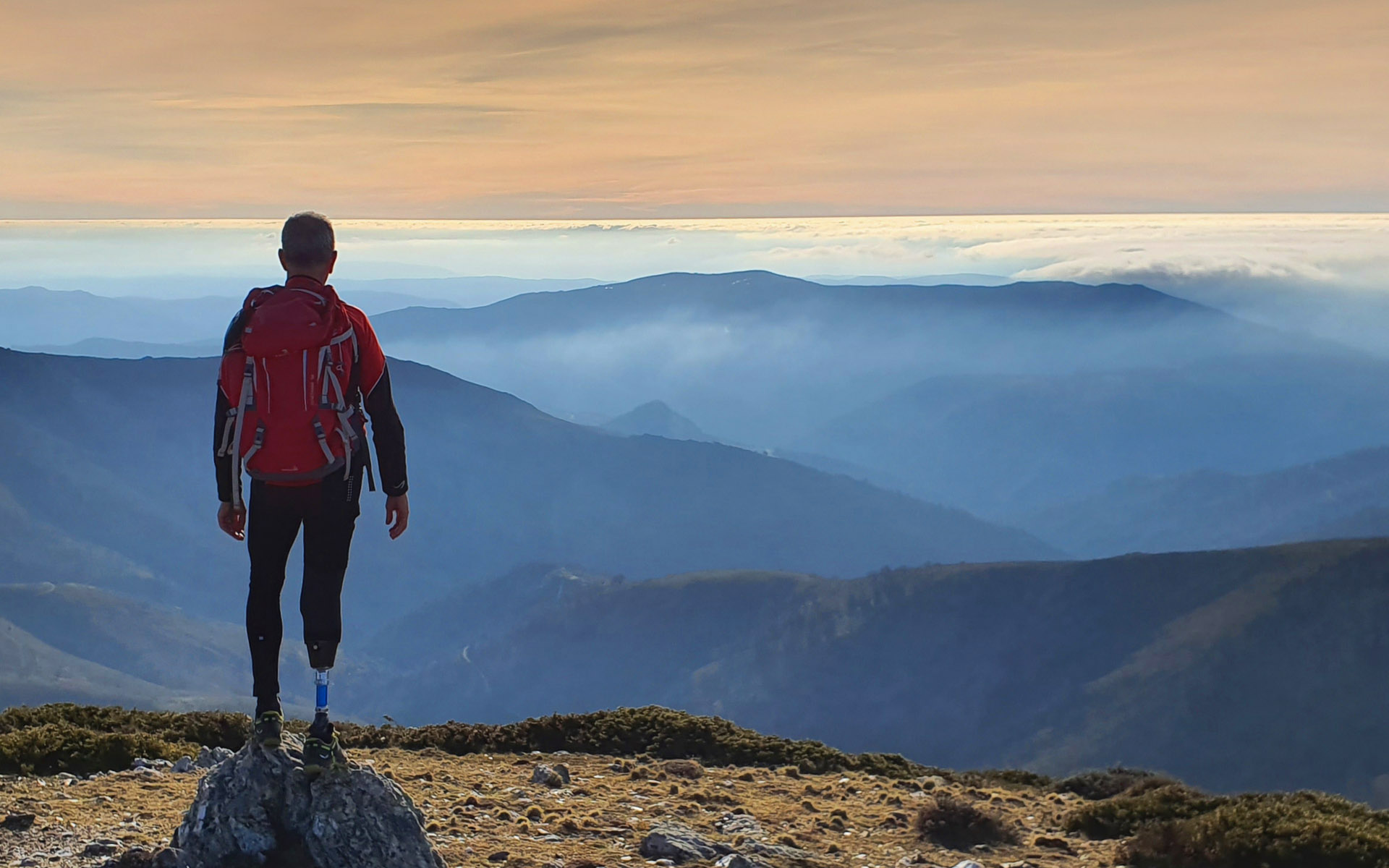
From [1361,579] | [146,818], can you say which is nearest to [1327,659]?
[1361,579]

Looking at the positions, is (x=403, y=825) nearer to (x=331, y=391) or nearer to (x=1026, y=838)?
(x=331, y=391)

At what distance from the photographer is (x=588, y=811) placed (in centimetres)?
1314

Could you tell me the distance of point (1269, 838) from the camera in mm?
12430

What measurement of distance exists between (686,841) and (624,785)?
3.79 m

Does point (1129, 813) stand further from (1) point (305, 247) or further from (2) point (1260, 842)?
(1) point (305, 247)

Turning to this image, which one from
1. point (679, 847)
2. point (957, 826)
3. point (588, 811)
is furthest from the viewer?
point (957, 826)

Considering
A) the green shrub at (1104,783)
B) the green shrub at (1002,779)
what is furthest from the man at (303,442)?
the green shrub at (1104,783)

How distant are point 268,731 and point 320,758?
45 cm

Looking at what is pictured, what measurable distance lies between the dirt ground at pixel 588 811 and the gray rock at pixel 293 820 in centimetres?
126

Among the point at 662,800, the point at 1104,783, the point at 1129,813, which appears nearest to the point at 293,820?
the point at 662,800

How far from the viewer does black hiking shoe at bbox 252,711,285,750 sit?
920 cm

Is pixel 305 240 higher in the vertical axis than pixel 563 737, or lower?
higher

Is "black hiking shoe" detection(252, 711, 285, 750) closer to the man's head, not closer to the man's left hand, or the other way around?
the man's left hand

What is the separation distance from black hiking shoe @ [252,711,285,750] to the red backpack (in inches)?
73.9
